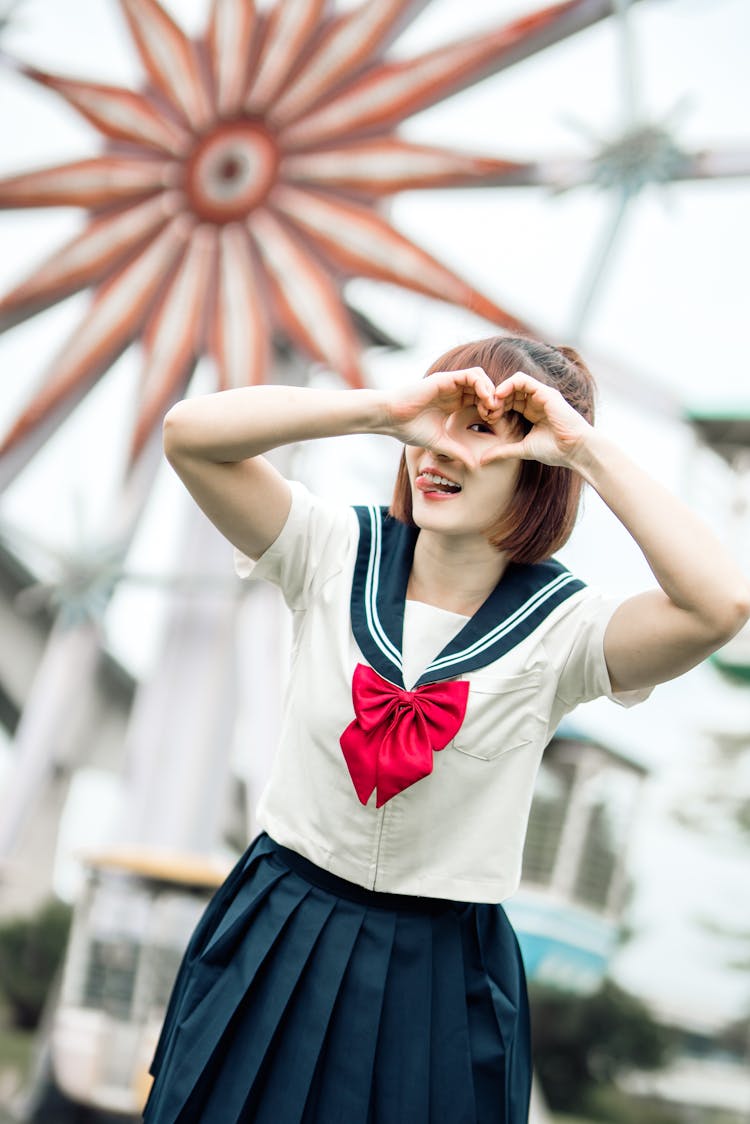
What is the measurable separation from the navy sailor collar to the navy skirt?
19 cm

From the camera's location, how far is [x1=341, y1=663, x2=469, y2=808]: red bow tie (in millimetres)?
816

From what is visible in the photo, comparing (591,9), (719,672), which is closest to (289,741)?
(719,672)

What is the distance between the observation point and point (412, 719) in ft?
2.71

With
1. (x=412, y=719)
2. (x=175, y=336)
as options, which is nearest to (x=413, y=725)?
(x=412, y=719)

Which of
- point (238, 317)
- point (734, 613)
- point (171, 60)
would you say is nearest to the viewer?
point (734, 613)

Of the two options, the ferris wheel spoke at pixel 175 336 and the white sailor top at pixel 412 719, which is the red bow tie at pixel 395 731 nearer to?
the white sailor top at pixel 412 719

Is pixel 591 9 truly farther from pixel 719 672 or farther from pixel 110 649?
pixel 110 649

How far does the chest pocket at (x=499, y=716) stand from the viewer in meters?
0.86

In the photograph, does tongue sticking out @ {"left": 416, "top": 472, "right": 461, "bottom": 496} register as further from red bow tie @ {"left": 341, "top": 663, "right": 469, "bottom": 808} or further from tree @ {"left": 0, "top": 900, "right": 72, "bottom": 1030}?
tree @ {"left": 0, "top": 900, "right": 72, "bottom": 1030}

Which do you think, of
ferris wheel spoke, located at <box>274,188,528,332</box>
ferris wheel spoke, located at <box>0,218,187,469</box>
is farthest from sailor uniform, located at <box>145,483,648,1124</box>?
ferris wheel spoke, located at <box>0,218,187,469</box>

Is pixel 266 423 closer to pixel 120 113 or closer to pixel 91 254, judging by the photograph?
pixel 91 254

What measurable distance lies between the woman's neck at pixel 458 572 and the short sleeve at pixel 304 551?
0.24ft

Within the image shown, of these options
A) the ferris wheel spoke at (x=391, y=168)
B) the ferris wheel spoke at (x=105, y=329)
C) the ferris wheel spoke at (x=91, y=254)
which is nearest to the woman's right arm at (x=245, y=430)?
the ferris wheel spoke at (x=391, y=168)

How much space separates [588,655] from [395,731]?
0.57ft
